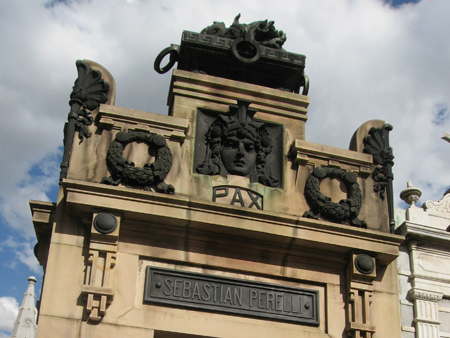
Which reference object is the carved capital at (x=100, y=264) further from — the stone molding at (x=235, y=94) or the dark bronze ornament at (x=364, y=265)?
the dark bronze ornament at (x=364, y=265)

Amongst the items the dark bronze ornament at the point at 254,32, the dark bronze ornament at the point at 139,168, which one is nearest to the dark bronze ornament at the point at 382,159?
the dark bronze ornament at the point at 254,32

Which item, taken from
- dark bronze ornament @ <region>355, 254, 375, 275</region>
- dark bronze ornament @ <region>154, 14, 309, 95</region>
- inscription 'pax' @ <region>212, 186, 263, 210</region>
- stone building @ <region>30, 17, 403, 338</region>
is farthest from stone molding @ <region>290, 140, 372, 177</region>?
dark bronze ornament @ <region>355, 254, 375, 275</region>

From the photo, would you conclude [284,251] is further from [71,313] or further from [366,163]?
[71,313]

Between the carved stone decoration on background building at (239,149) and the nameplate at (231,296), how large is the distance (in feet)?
7.47

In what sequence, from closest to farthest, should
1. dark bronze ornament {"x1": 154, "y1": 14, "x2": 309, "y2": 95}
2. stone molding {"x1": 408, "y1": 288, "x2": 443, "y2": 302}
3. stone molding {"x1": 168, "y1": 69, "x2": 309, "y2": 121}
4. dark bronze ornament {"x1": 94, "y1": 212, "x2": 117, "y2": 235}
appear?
dark bronze ornament {"x1": 94, "y1": 212, "x2": 117, "y2": 235}, stone molding {"x1": 408, "y1": 288, "x2": 443, "y2": 302}, stone molding {"x1": 168, "y1": 69, "x2": 309, "y2": 121}, dark bronze ornament {"x1": 154, "y1": 14, "x2": 309, "y2": 95}

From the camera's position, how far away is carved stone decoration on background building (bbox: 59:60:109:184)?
13.1 metres

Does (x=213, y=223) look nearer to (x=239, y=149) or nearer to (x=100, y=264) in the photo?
(x=239, y=149)

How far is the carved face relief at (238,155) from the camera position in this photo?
1370cm

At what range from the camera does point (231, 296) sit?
12430 millimetres

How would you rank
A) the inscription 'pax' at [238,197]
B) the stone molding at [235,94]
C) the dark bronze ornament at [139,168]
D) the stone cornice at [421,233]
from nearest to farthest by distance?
the dark bronze ornament at [139,168] → the inscription 'pax' at [238,197] → the stone cornice at [421,233] → the stone molding at [235,94]

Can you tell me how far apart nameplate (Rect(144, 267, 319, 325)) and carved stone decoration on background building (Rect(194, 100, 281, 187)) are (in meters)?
2.28

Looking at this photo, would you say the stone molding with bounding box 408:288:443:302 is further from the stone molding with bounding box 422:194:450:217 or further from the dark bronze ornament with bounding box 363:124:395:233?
the stone molding with bounding box 422:194:450:217

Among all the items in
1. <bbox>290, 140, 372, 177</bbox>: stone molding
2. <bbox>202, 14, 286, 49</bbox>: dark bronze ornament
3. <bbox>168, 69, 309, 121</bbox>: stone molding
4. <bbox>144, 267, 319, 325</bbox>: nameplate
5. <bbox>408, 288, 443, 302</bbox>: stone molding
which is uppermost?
<bbox>202, 14, 286, 49</bbox>: dark bronze ornament

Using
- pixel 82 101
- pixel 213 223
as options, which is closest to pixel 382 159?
pixel 213 223
